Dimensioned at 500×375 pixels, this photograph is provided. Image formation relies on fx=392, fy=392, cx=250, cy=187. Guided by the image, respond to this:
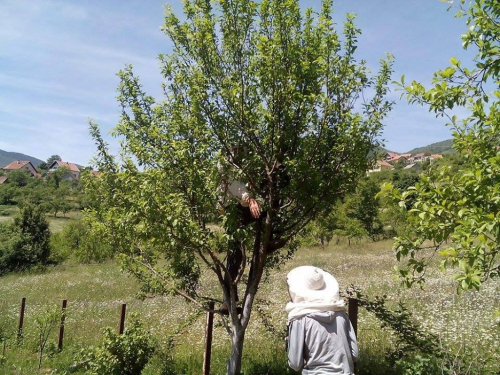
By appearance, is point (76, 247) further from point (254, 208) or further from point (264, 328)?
point (254, 208)

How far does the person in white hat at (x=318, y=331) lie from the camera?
3.59 m

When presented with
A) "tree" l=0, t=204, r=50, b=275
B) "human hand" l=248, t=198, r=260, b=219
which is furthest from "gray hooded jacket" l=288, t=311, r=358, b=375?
"tree" l=0, t=204, r=50, b=275

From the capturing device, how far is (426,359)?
537 cm

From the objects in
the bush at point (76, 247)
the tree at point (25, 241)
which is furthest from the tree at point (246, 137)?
the tree at point (25, 241)

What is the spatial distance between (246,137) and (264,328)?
576 cm

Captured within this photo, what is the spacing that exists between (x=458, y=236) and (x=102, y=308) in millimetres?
15168

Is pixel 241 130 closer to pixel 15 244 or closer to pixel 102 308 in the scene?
pixel 102 308

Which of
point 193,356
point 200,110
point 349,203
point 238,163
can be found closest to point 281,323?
point 193,356

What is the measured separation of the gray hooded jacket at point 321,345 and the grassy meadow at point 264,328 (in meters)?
0.80

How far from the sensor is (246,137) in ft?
18.8

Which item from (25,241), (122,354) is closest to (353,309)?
(122,354)

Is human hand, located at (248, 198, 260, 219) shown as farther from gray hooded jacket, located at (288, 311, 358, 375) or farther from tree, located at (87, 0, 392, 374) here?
gray hooded jacket, located at (288, 311, 358, 375)

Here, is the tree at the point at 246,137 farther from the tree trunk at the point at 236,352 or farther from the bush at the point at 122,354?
the bush at the point at 122,354

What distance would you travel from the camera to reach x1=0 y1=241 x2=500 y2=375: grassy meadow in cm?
700
